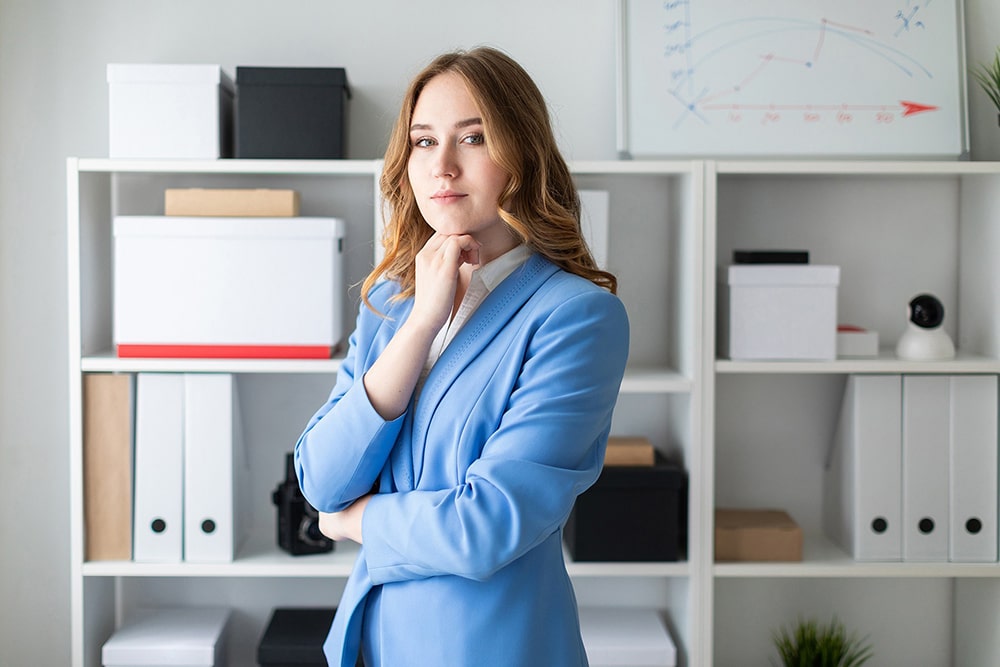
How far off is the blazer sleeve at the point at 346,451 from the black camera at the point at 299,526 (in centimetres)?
97

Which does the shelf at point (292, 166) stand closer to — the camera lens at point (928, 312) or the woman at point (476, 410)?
the camera lens at point (928, 312)

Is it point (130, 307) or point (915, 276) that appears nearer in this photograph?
point (130, 307)

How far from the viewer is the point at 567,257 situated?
1297 millimetres

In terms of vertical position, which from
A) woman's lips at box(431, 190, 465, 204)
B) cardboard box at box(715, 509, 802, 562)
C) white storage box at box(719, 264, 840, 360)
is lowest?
cardboard box at box(715, 509, 802, 562)

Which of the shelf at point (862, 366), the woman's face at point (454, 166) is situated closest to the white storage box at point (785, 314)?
the shelf at point (862, 366)

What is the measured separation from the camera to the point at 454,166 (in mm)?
1224

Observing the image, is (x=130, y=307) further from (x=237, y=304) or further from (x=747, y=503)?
(x=747, y=503)

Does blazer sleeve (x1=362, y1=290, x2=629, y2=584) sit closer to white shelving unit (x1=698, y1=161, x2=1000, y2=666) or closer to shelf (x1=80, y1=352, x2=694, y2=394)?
shelf (x1=80, y1=352, x2=694, y2=394)

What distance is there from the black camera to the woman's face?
3.91ft

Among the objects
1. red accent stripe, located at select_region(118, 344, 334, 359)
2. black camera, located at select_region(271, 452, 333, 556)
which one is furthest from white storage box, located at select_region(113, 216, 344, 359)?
black camera, located at select_region(271, 452, 333, 556)

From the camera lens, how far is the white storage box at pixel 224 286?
215 cm

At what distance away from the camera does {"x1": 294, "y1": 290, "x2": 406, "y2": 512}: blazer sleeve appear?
121cm

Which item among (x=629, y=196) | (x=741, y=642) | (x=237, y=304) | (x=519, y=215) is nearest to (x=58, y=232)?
(x=237, y=304)

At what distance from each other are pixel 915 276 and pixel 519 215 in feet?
5.30
